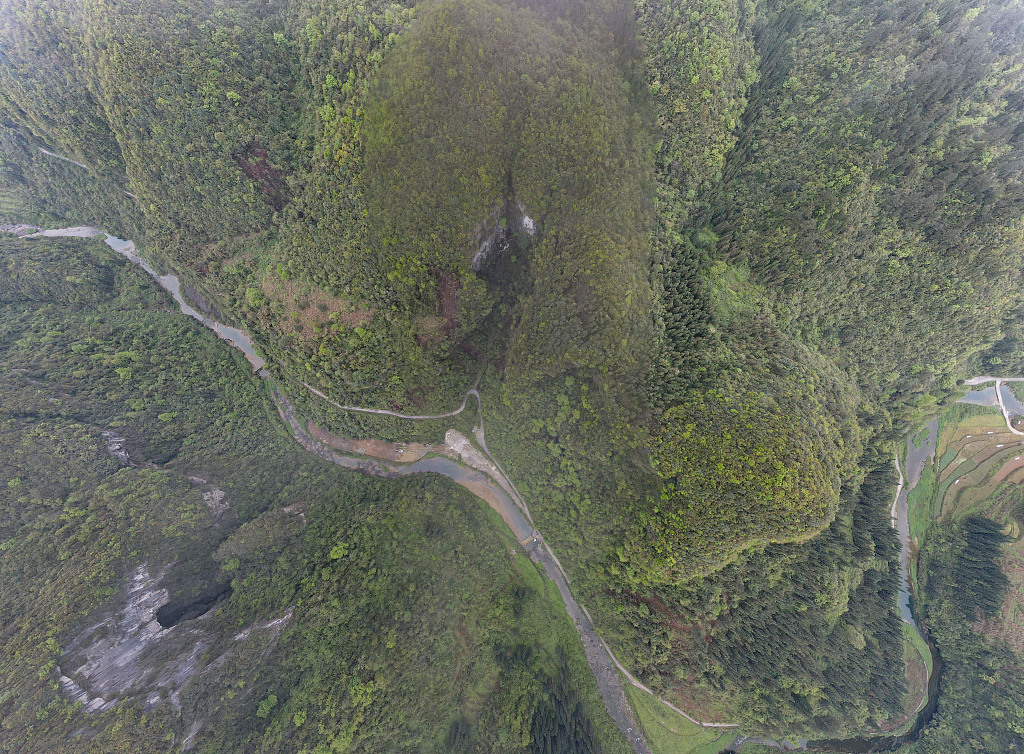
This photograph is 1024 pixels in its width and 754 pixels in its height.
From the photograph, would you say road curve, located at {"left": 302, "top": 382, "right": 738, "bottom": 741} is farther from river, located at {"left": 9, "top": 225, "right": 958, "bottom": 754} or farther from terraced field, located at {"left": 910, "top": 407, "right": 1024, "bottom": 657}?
terraced field, located at {"left": 910, "top": 407, "right": 1024, "bottom": 657}

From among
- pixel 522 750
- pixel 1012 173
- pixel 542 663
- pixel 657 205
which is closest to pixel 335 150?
pixel 657 205

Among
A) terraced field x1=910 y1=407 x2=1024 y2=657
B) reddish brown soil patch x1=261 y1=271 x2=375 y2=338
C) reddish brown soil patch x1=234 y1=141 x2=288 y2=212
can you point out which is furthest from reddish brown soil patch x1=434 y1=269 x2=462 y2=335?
terraced field x1=910 y1=407 x2=1024 y2=657

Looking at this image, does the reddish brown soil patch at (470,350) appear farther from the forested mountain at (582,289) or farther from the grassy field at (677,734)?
the grassy field at (677,734)

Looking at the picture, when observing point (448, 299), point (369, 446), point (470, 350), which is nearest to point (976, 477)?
point (470, 350)

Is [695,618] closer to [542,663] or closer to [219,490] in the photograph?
[542,663]

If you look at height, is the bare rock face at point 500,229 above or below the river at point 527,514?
above

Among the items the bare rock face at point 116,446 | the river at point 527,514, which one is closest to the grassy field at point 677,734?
the river at point 527,514

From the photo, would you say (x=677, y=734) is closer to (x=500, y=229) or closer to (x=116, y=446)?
(x=500, y=229)
